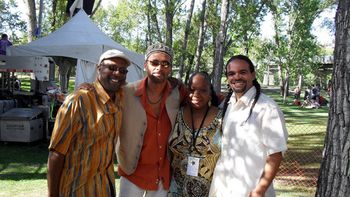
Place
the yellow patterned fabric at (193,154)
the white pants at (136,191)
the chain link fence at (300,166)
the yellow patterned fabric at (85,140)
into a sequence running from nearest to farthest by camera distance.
Result: the yellow patterned fabric at (85,140) < the yellow patterned fabric at (193,154) < the white pants at (136,191) < the chain link fence at (300,166)

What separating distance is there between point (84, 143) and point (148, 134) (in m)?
0.73

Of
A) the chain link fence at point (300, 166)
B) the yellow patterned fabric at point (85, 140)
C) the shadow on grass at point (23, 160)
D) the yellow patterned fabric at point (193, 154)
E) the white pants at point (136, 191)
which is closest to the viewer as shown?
the yellow patterned fabric at point (85, 140)

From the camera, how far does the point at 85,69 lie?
35.9 feet

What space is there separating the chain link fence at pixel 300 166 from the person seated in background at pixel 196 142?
398cm

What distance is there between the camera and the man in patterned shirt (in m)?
2.57

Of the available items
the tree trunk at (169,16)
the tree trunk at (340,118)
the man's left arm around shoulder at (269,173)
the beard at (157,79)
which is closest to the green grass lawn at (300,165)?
the tree trunk at (340,118)

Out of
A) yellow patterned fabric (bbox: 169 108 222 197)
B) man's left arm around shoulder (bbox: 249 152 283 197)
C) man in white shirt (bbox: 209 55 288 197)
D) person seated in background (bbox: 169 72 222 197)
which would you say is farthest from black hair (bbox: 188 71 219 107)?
man's left arm around shoulder (bbox: 249 152 283 197)

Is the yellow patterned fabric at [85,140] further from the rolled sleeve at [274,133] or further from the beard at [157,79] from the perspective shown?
the rolled sleeve at [274,133]

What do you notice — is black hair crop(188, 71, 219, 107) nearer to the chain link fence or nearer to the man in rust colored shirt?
the man in rust colored shirt

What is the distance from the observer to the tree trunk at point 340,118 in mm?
2648

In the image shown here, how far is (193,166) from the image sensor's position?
3.16 meters

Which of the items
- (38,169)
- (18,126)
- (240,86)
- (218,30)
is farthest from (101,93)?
(218,30)

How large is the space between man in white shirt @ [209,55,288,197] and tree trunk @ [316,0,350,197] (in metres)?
0.40

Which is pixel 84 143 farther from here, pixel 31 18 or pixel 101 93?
pixel 31 18
